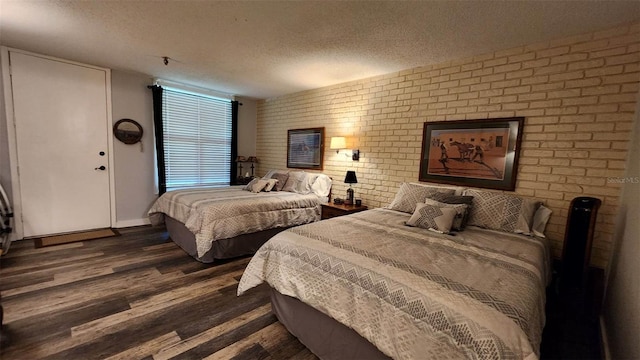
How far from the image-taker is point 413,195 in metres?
2.79

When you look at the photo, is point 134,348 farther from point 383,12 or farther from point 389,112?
point 389,112

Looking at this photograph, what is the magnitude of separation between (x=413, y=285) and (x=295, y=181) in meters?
3.04

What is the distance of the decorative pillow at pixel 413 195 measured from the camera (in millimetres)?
2701

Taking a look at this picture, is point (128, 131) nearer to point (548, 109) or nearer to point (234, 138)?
point (234, 138)

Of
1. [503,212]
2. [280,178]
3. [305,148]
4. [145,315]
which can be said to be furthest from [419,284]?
[305,148]

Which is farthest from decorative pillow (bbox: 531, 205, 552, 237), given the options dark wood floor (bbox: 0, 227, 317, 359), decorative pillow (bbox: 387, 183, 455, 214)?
dark wood floor (bbox: 0, 227, 317, 359)

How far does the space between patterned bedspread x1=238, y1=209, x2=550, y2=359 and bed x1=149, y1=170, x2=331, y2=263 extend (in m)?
1.10

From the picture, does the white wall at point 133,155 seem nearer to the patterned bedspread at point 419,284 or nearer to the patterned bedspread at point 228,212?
the patterned bedspread at point 228,212

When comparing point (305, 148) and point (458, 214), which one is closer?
point (458, 214)

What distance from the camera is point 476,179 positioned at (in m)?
2.74

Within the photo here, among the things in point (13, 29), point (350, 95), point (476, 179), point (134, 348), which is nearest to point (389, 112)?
point (350, 95)

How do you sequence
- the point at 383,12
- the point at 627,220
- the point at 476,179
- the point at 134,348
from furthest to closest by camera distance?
the point at 476,179 → the point at 383,12 → the point at 627,220 → the point at 134,348

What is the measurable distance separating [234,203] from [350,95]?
221cm

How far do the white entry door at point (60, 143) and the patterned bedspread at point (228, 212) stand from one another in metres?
0.98
